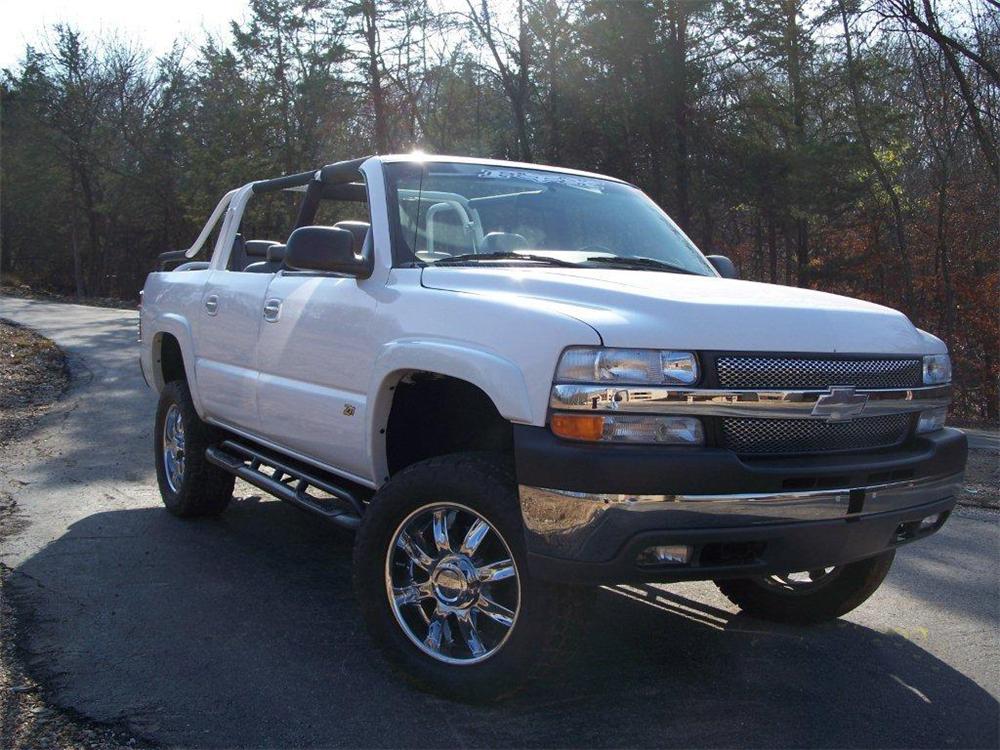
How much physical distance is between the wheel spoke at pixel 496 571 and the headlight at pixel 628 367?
0.68 m

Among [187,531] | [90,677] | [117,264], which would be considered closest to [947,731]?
[90,677]

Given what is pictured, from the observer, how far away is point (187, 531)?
5734 millimetres

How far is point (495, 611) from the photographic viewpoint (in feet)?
10.9

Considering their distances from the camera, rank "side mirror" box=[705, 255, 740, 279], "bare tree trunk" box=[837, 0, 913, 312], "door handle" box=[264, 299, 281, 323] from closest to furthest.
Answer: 1. "door handle" box=[264, 299, 281, 323]
2. "side mirror" box=[705, 255, 740, 279]
3. "bare tree trunk" box=[837, 0, 913, 312]

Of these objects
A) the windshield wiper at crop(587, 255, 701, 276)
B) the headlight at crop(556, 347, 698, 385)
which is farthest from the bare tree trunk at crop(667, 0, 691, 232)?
the headlight at crop(556, 347, 698, 385)

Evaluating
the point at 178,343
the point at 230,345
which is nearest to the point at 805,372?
the point at 230,345

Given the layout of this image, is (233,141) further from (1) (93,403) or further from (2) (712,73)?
(1) (93,403)

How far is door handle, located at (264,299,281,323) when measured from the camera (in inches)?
187

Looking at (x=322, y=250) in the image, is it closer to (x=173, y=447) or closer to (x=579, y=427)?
(x=579, y=427)

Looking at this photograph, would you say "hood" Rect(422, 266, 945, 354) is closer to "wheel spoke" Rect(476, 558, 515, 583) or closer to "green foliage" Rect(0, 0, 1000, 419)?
"wheel spoke" Rect(476, 558, 515, 583)

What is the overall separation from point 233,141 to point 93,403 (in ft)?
83.3

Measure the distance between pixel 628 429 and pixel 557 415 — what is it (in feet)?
0.72

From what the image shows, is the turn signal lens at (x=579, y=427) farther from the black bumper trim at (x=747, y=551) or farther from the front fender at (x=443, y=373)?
the black bumper trim at (x=747, y=551)

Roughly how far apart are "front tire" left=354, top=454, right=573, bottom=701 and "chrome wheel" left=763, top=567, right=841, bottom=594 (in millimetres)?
1439
